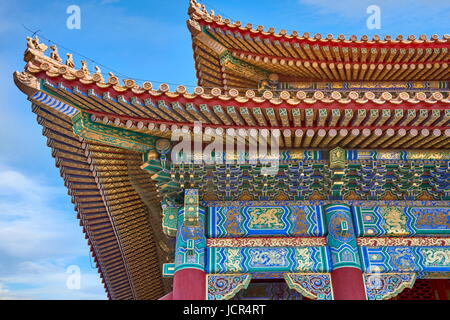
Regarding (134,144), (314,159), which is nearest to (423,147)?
(314,159)

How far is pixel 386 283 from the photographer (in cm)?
682

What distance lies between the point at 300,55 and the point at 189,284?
6.03 m

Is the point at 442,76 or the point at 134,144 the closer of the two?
the point at 134,144

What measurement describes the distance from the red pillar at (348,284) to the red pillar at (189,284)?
2.00m

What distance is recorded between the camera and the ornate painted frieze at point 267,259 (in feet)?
22.4

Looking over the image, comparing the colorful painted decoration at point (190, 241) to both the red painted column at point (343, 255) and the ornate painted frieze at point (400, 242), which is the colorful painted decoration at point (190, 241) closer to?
the red painted column at point (343, 255)

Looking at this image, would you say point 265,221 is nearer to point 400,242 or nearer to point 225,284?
point 225,284

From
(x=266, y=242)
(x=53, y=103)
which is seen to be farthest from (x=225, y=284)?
(x=53, y=103)

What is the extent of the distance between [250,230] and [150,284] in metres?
4.91

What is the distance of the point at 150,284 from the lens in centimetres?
1104

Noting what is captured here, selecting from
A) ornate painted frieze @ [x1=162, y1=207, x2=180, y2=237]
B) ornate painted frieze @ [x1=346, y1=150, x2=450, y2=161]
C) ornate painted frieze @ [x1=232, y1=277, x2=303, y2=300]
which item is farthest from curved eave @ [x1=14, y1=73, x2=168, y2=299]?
ornate painted frieze @ [x1=346, y1=150, x2=450, y2=161]

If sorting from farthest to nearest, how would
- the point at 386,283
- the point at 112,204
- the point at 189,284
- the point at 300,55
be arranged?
the point at 300,55 → the point at 112,204 → the point at 386,283 → the point at 189,284

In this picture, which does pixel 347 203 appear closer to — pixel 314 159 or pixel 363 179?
pixel 363 179

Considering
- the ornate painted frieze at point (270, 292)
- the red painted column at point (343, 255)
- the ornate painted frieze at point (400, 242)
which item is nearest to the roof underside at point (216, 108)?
the ornate painted frieze at point (400, 242)
